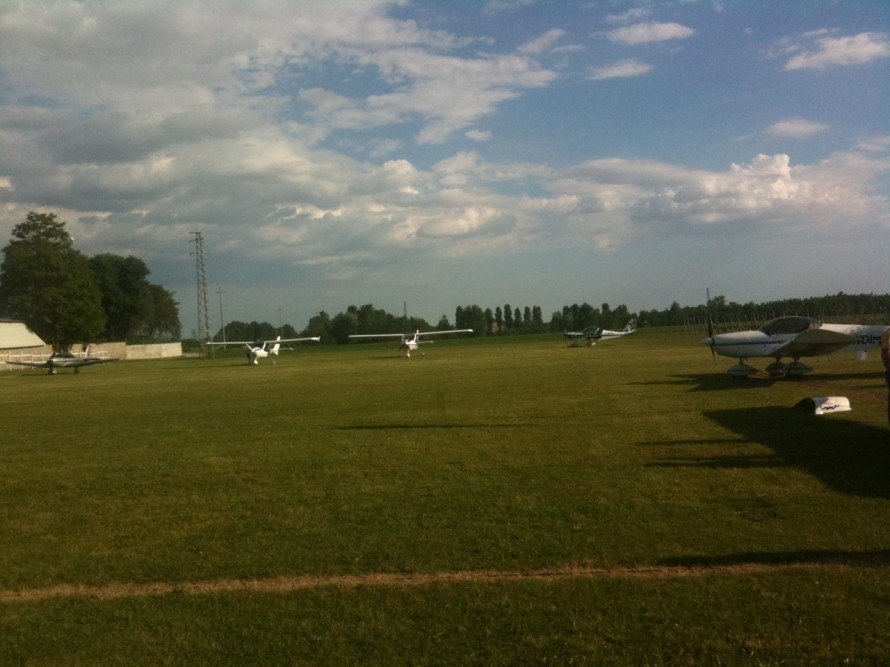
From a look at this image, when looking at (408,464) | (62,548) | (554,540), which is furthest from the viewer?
(408,464)

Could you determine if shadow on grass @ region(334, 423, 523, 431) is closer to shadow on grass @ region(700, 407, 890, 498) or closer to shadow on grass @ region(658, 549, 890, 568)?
shadow on grass @ region(700, 407, 890, 498)

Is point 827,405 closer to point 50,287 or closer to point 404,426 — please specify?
point 404,426

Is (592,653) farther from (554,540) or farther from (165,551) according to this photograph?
(165,551)

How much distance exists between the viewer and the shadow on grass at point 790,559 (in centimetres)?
501

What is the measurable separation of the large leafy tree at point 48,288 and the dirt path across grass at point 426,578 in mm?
74067

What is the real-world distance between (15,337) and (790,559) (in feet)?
229

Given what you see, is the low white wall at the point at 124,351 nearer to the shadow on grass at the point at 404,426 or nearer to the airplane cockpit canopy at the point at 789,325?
the shadow on grass at the point at 404,426

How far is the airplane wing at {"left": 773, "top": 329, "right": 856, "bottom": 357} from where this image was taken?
56.8 ft

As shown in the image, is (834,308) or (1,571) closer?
(1,571)

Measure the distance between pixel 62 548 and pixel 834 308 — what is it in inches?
2434

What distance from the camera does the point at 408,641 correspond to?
405 cm

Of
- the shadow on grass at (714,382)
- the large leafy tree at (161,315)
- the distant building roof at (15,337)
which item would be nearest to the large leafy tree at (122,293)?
the large leafy tree at (161,315)

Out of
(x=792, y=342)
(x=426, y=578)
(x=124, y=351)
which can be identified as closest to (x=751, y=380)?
(x=792, y=342)

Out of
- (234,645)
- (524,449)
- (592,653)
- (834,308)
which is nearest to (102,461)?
(524,449)
